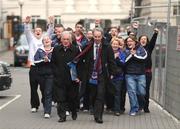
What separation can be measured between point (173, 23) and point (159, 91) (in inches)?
69.5

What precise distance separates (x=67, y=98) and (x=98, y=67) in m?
0.90

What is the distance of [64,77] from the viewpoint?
12914mm

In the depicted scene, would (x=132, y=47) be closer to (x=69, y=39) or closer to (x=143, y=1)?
(x=69, y=39)

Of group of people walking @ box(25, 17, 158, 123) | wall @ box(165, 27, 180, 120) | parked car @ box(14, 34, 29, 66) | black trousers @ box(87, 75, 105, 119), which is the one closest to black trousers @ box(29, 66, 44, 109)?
group of people walking @ box(25, 17, 158, 123)

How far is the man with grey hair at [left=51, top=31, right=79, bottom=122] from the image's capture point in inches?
508

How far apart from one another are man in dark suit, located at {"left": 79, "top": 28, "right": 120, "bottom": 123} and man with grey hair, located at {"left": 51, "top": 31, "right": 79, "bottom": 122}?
29 cm

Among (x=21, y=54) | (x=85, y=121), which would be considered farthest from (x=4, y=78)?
(x=21, y=54)

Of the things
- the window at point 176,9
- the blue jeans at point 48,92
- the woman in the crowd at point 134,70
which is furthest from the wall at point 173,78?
the blue jeans at point 48,92

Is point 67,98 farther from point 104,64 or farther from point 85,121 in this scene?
point 104,64

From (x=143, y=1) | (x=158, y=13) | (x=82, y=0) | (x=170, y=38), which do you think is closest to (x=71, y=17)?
(x=82, y=0)

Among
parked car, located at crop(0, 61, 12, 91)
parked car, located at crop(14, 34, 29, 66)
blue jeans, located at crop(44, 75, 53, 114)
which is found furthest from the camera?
parked car, located at crop(14, 34, 29, 66)

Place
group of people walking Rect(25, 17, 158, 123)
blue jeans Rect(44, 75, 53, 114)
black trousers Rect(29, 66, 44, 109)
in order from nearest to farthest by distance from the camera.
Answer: group of people walking Rect(25, 17, 158, 123) < blue jeans Rect(44, 75, 53, 114) < black trousers Rect(29, 66, 44, 109)

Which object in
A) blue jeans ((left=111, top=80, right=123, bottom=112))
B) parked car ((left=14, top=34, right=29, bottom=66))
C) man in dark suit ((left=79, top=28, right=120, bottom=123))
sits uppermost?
man in dark suit ((left=79, top=28, right=120, bottom=123))

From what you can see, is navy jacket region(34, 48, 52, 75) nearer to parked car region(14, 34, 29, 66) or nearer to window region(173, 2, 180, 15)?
window region(173, 2, 180, 15)
